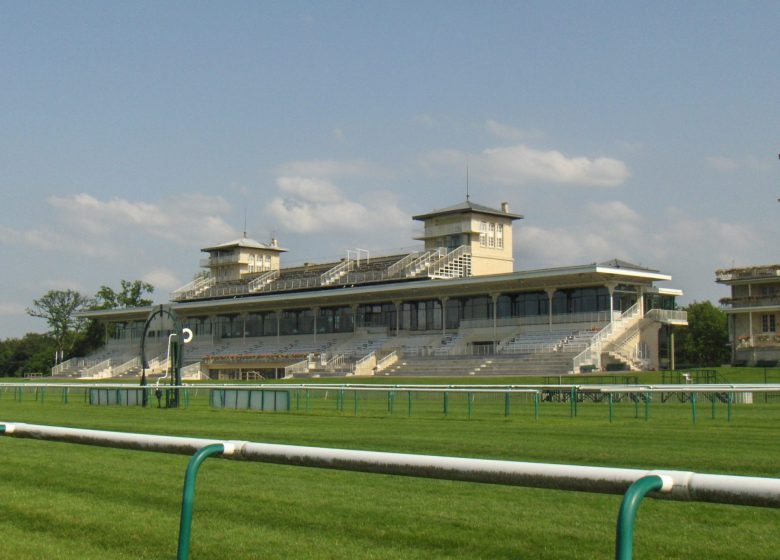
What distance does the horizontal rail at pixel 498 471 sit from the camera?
9.91ft

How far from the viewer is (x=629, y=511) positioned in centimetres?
303

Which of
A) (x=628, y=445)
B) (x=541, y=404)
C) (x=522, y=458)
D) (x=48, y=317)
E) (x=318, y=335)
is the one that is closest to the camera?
(x=522, y=458)

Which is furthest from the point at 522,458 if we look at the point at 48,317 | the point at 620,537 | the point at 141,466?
the point at 48,317

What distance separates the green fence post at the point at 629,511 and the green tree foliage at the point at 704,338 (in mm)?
82763

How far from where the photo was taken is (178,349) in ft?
111

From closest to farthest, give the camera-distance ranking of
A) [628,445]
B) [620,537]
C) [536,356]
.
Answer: [620,537]
[628,445]
[536,356]

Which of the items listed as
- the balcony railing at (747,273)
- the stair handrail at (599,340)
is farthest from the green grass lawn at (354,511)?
the balcony railing at (747,273)

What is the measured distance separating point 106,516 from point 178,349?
26702 mm

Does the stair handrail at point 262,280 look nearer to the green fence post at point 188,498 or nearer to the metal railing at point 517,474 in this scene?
the metal railing at point 517,474

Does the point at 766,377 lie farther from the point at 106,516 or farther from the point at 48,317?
the point at 48,317

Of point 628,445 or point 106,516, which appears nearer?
point 106,516

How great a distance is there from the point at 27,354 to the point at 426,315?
6671cm

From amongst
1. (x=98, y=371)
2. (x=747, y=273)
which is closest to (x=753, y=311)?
(x=747, y=273)

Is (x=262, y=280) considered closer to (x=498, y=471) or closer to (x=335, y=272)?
(x=335, y=272)
